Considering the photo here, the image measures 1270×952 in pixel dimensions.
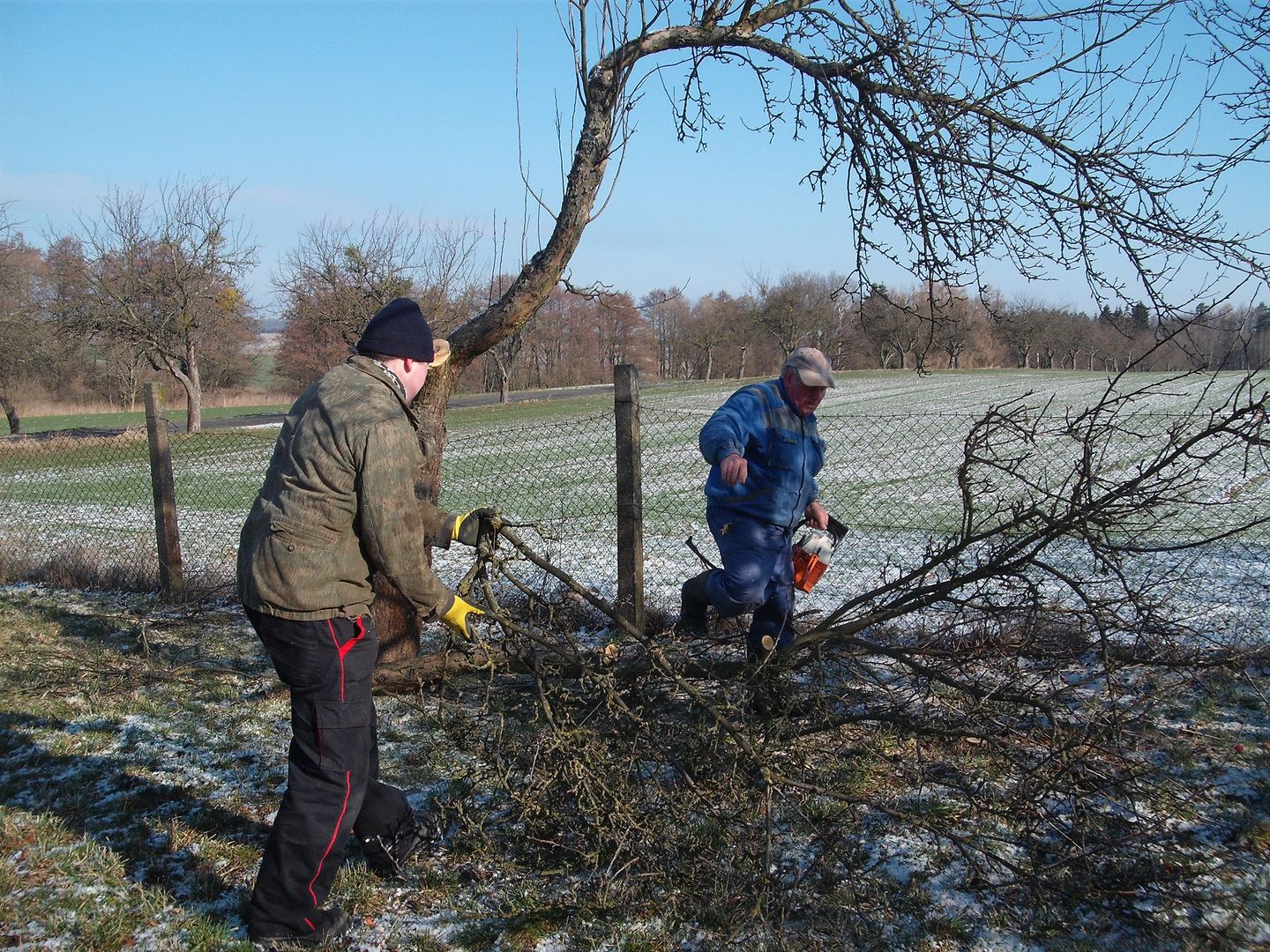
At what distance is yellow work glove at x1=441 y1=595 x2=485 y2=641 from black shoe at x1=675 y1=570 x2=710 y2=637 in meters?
1.91

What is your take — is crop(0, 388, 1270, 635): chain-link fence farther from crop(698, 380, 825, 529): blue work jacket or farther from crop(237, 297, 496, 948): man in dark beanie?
crop(237, 297, 496, 948): man in dark beanie

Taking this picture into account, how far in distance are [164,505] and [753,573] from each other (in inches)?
188

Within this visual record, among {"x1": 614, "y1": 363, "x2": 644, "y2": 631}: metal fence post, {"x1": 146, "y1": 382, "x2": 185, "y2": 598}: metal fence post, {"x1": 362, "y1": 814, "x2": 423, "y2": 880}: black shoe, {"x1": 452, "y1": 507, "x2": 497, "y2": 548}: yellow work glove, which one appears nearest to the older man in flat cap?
{"x1": 614, "y1": 363, "x2": 644, "y2": 631}: metal fence post

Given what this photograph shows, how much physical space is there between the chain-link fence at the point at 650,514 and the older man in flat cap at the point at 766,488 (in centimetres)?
57

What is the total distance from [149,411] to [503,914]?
5.31 meters

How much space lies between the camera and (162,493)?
668cm

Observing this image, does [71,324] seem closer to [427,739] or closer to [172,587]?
[172,587]

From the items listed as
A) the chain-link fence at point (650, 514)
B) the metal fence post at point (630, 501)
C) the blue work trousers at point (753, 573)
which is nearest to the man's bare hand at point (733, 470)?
the blue work trousers at point (753, 573)

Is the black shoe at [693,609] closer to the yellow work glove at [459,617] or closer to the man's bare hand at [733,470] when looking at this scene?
the man's bare hand at [733,470]

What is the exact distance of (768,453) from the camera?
13.9ft

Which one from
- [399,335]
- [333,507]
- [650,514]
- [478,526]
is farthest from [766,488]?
[650,514]

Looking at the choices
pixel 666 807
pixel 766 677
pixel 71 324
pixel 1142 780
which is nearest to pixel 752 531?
pixel 766 677

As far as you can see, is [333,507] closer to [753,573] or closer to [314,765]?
[314,765]

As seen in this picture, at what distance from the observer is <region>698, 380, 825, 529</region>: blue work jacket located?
4191mm
